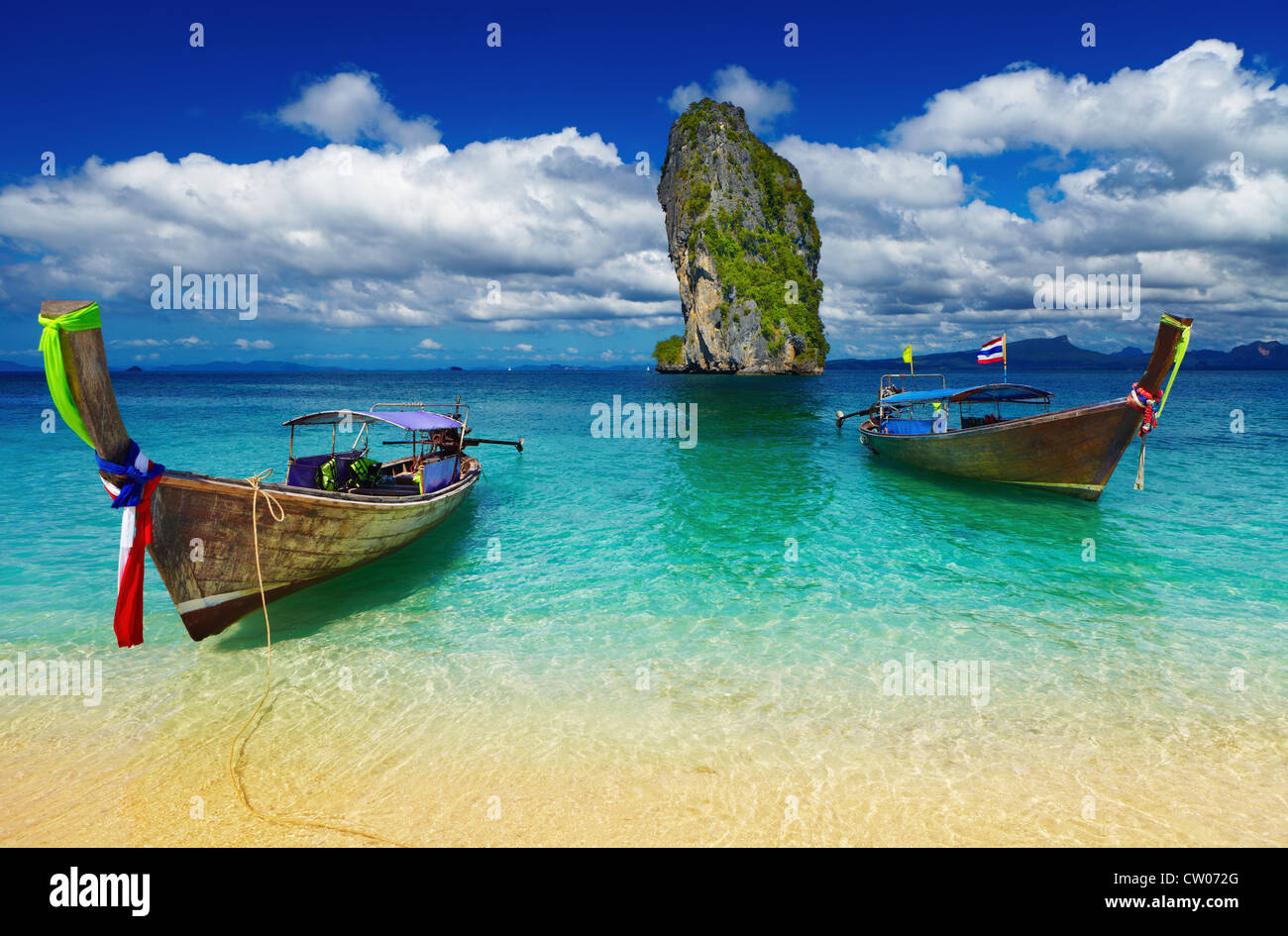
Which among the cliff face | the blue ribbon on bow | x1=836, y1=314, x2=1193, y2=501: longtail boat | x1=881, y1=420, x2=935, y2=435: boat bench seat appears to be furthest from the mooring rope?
the cliff face

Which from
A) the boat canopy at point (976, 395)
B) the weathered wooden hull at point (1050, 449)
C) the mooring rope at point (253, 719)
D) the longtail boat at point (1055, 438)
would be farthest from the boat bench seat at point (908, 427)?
the mooring rope at point (253, 719)

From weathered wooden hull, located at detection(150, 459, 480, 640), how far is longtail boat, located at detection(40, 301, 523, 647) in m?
0.01

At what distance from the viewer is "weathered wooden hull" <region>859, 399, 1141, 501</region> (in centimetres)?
1478

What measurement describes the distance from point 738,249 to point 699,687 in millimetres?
99141

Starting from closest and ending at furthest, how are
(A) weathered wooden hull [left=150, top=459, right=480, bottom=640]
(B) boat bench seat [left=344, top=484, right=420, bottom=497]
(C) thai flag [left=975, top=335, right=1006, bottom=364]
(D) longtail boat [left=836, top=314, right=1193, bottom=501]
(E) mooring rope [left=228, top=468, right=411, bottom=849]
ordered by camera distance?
(E) mooring rope [left=228, top=468, right=411, bottom=849]
(A) weathered wooden hull [left=150, top=459, right=480, bottom=640]
(B) boat bench seat [left=344, top=484, right=420, bottom=497]
(D) longtail boat [left=836, top=314, right=1193, bottom=501]
(C) thai flag [left=975, top=335, right=1006, bottom=364]

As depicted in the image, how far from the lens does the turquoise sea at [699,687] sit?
189 inches

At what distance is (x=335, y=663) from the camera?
7.45 metres

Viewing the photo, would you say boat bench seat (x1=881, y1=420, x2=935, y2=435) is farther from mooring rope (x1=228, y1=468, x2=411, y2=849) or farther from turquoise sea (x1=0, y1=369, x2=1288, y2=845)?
mooring rope (x1=228, y1=468, x2=411, y2=849)

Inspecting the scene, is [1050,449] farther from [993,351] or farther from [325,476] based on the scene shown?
[325,476]

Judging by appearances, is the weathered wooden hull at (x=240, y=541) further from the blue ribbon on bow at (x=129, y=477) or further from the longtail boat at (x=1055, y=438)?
the longtail boat at (x=1055, y=438)

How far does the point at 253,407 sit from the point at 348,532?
189ft

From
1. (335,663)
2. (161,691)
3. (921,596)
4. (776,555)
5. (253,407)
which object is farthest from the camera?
(253,407)
